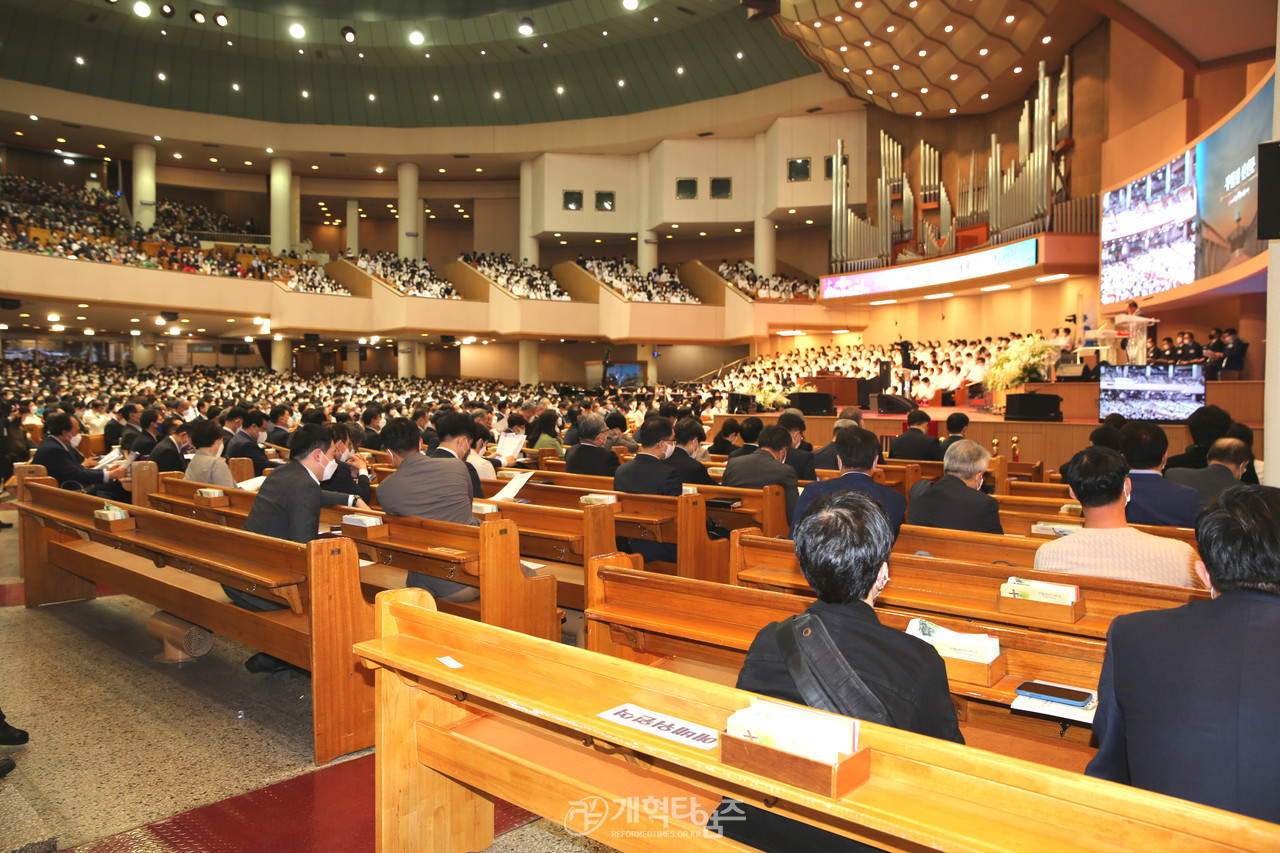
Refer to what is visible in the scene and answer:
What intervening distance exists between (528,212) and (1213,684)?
26.4m

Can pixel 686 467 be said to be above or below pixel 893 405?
below

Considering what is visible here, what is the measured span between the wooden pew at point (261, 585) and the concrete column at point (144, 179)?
2286 centimetres

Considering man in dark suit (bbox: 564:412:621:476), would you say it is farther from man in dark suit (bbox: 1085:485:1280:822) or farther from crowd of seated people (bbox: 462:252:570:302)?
crowd of seated people (bbox: 462:252:570:302)

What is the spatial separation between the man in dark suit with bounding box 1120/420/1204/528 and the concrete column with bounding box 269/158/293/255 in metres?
26.2

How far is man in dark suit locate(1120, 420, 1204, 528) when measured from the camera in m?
3.82

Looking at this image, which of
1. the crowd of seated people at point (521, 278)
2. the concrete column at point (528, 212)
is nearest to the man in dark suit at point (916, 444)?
the crowd of seated people at point (521, 278)

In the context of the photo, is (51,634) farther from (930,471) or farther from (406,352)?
(406,352)

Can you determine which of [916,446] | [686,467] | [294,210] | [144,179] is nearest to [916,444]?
[916,446]

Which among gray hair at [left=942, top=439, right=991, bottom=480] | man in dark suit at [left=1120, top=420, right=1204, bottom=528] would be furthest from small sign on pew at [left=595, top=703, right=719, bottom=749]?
man in dark suit at [left=1120, top=420, right=1204, bottom=528]

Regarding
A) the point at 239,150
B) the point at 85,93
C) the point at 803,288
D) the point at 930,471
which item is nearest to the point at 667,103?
the point at 803,288

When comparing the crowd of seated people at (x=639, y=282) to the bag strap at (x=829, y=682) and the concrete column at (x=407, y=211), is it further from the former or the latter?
the bag strap at (x=829, y=682)

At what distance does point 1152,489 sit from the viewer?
3.89 metres

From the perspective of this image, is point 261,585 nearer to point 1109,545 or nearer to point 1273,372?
point 1109,545

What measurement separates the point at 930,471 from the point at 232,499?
17.6 ft
